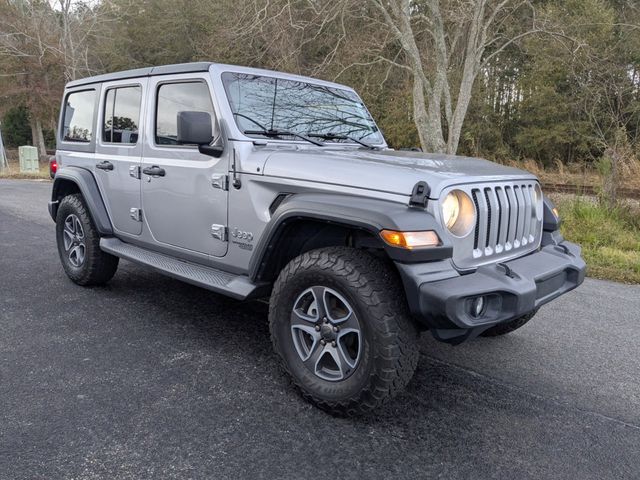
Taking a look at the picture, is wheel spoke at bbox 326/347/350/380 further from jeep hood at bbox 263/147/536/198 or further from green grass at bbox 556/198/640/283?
green grass at bbox 556/198/640/283

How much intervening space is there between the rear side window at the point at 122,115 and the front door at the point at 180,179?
0.23 m

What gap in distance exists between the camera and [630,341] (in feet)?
13.2

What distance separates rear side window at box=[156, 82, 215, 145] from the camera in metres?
3.67

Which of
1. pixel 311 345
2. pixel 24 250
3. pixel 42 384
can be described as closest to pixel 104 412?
pixel 42 384

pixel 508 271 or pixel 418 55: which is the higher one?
pixel 418 55

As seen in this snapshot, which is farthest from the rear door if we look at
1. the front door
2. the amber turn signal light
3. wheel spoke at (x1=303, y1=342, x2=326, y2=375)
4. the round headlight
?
the round headlight

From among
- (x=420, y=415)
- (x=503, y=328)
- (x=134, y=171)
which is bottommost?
(x=420, y=415)

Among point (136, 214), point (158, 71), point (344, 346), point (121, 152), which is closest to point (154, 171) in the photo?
point (136, 214)

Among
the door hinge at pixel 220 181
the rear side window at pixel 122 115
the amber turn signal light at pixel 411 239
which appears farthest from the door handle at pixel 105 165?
the amber turn signal light at pixel 411 239

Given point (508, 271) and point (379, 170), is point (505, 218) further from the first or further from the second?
point (379, 170)

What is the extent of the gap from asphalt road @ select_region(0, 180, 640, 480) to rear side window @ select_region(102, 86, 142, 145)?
4.70 ft

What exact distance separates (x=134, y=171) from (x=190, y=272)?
3.54 ft

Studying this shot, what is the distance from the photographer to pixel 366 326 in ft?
8.61

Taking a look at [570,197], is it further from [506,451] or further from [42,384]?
[42,384]
